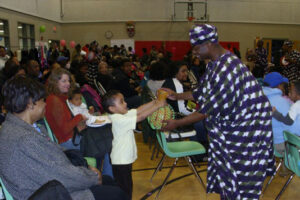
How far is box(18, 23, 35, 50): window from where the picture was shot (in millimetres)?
12164

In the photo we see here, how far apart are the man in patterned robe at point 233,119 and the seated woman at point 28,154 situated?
0.88 meters

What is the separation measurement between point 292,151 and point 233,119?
102 centimetres

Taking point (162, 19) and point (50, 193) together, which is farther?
point (162, 19)

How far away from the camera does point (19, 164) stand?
1.59 meters

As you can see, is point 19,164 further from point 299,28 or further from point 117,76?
point 299,28

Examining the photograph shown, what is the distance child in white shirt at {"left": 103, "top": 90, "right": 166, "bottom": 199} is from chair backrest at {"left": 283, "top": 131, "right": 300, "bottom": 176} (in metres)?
1.11

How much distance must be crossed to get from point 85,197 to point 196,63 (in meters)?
6.16

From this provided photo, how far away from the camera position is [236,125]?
1993 mm

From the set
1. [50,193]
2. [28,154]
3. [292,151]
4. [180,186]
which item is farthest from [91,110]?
[50,193]

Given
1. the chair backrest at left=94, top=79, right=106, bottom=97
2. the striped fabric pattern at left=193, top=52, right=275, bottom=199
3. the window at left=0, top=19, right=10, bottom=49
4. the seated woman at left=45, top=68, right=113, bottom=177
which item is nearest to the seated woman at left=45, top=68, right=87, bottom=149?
the seated woman at left=45, top=68, right=113, bottom=177

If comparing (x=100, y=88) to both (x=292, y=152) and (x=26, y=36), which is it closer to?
(x=292, y=152)

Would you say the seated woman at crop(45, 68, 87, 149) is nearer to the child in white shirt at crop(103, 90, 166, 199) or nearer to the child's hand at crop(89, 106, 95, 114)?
the child in white shirt at crop(103, 90, 166, 199)

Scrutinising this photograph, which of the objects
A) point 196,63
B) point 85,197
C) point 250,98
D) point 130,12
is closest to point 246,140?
point 250,98

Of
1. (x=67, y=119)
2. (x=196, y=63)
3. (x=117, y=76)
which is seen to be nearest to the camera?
(x=67, y=119)
